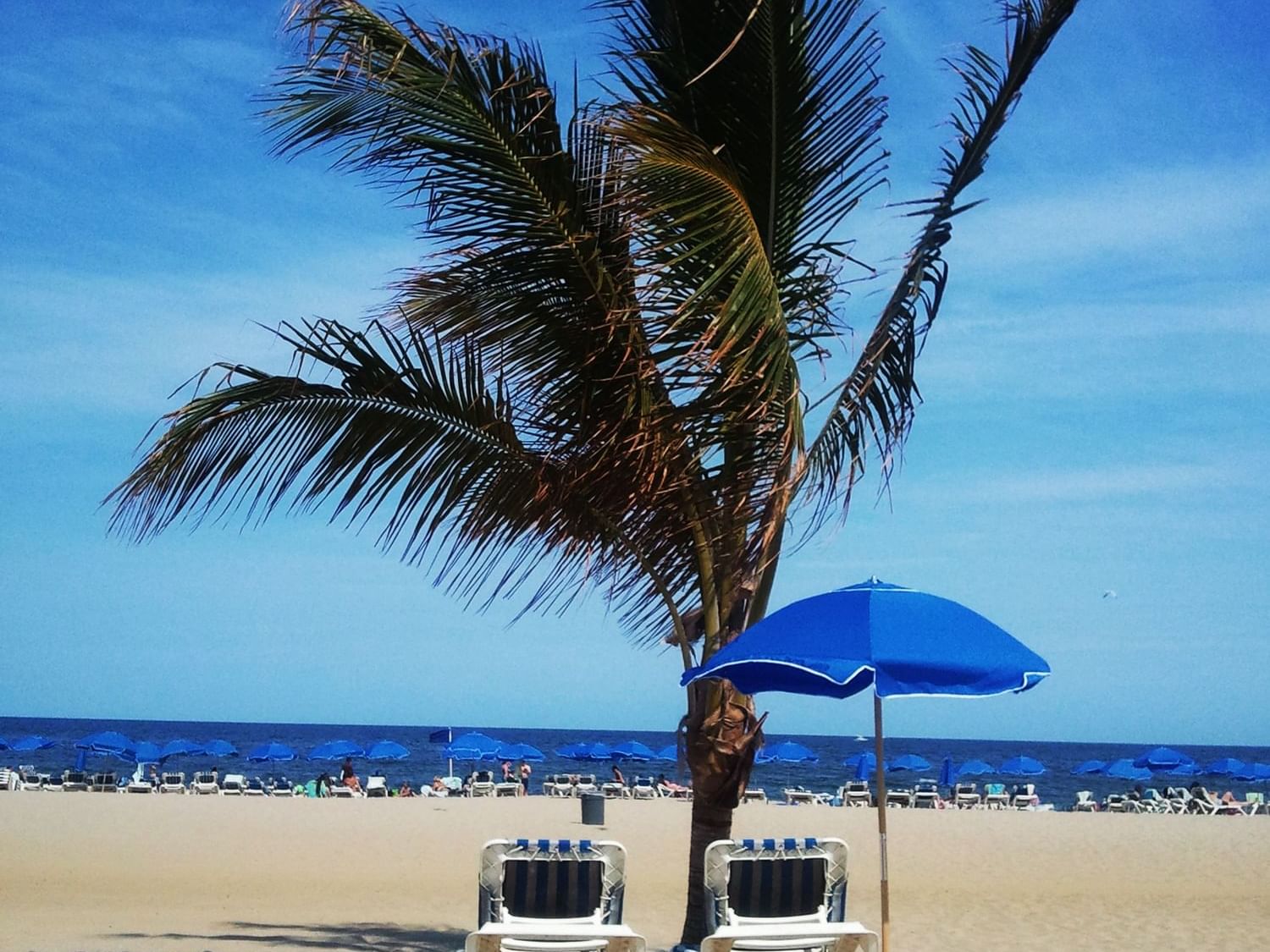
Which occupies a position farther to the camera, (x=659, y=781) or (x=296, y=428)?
(x=659, y=781)

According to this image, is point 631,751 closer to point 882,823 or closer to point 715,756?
point 715,756

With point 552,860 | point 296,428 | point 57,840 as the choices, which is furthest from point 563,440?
point 57,840

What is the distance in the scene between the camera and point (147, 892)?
39.9 feet

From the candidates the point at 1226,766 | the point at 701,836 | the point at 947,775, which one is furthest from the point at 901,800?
the point at 701,836

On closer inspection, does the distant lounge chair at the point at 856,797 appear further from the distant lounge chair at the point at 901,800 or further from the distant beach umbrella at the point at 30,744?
the distant beach umbrella at the point at 30,744

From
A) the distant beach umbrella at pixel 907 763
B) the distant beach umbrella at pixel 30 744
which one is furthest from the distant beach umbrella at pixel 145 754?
the distant beach umbrella at pixel 907 763

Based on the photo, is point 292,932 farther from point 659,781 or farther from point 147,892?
point 659,781

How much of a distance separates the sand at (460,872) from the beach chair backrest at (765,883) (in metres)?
3.42

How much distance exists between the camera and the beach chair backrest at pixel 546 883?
5539mm

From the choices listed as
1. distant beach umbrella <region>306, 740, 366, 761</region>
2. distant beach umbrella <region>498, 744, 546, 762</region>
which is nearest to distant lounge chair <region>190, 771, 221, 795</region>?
distant beach umbrella <region>306, 740, 366, 761</region>

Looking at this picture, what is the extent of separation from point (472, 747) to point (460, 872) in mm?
20573

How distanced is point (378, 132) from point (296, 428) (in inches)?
61.2

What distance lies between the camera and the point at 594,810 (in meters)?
19.9

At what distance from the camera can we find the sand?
9664 millimetres
